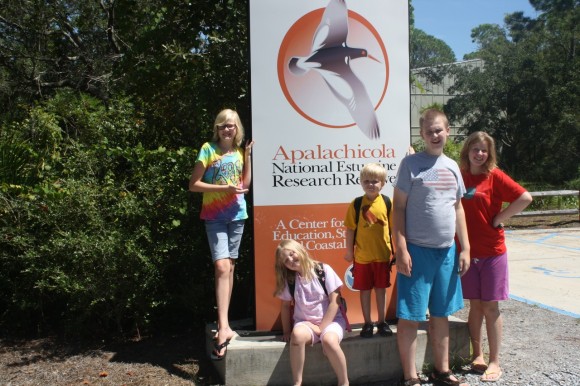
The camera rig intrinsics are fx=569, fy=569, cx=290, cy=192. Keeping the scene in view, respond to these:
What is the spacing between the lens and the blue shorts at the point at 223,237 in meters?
4.16

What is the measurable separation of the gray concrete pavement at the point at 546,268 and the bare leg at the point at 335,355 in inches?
132

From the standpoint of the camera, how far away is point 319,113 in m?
4.41

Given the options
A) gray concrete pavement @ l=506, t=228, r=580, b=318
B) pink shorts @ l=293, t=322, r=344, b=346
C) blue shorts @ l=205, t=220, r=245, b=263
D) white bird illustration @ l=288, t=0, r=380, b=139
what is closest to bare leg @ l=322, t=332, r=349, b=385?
pink shorts @ l=293, t=322, r=344, b=346

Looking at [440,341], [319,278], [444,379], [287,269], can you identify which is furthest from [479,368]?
[287,269]

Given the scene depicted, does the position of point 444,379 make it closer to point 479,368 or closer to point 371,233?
point 479,368

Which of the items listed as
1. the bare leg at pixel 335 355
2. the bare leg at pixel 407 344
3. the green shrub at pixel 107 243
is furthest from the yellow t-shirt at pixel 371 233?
the green shrub at pixel 107 243

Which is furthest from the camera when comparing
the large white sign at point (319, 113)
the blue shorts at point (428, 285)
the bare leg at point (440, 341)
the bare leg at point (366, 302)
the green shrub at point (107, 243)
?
the green shrub at point (107, 243)

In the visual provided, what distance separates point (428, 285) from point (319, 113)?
1.56 m

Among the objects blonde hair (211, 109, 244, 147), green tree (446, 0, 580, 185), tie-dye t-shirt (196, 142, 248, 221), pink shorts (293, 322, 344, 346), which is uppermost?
green tree (446, 0, 580, 185)

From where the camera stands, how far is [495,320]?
13.4ft

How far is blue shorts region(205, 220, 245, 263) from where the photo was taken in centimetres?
416

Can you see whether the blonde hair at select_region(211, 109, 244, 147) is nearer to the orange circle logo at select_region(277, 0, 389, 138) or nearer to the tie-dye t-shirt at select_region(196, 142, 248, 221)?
the tie-dye t-shirt at select_region(196, 142, 248, 221)

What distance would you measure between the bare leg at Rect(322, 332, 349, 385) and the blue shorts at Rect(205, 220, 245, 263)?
0.97 m

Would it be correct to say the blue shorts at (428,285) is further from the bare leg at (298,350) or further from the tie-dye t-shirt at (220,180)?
the tie-dye t-shirt at (220,180)
